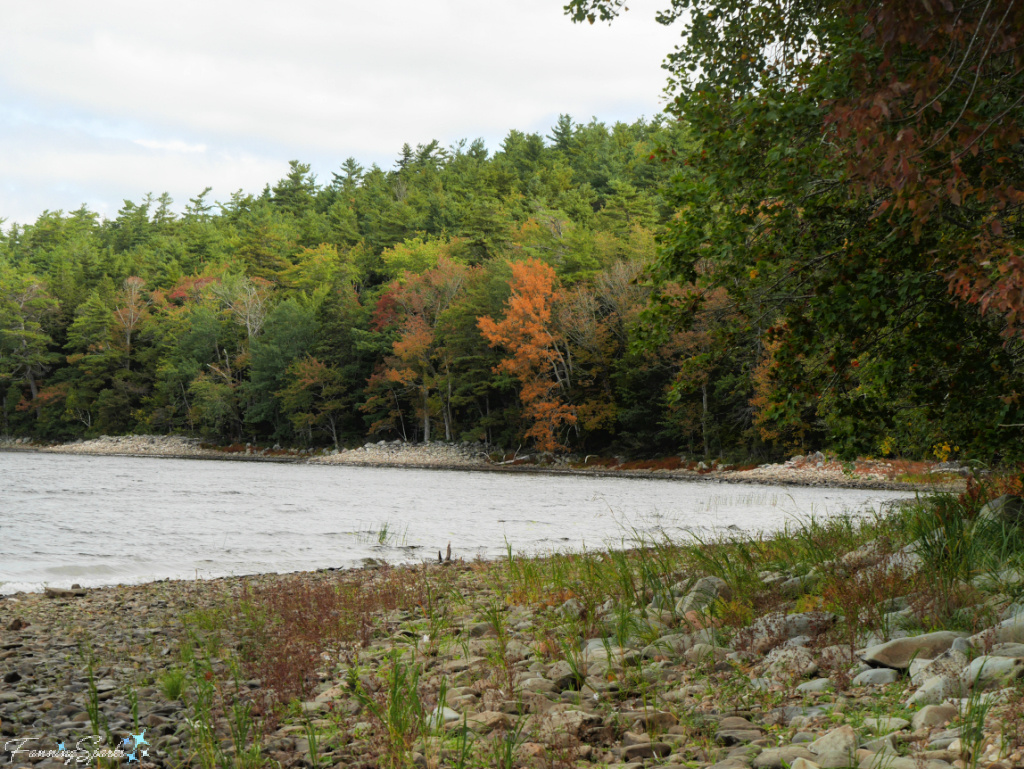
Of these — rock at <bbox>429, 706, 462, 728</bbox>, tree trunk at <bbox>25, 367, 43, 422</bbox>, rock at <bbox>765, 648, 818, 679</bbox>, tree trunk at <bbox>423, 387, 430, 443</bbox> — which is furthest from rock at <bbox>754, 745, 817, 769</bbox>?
tree trunk at <bbox>25, 367, 43, 422</bbox>

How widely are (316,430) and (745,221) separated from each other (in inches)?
2129

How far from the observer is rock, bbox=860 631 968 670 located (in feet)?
11.9

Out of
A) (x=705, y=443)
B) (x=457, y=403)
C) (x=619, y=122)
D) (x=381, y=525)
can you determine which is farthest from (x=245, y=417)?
(x=619, y=122)

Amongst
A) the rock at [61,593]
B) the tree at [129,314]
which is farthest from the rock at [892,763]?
the tree at [129,314]

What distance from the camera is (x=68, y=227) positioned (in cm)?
9838

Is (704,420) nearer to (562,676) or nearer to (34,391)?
(562,676)

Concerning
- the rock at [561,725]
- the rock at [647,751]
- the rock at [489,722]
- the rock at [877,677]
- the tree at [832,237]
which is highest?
the tree at [832,237]

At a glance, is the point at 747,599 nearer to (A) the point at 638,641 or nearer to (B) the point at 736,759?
(A) the point at 638,641

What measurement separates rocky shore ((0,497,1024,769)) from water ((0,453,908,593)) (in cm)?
221

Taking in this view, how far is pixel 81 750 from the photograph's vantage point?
376cm

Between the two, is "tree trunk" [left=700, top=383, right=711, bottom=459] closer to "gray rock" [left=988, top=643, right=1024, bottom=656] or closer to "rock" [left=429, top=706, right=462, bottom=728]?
"gray rock" [left=988, top=643, right=1024, bottom=656]

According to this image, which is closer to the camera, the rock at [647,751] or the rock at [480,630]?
the rock at [647,751]

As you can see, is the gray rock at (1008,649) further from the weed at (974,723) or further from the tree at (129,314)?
the tree at (129,314)

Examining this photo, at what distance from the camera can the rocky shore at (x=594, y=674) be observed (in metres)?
3.11
